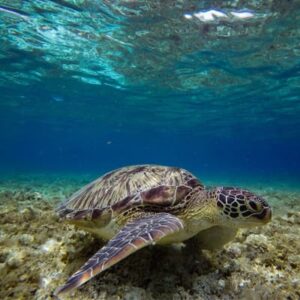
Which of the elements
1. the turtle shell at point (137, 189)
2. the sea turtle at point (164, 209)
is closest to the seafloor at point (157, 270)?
the sea turtle at point (164, 209)

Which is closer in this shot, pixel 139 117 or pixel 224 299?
pixel 224 299

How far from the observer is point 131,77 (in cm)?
1880

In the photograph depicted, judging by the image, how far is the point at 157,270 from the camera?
2.92m

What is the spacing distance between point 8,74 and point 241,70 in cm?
1633

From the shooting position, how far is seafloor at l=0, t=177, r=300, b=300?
2660mm

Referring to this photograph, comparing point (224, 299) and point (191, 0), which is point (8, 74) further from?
point (224, 299)

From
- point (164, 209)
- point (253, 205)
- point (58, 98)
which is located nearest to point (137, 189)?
point (164, 209)

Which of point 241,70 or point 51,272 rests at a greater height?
point 241,70

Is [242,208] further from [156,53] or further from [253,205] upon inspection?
[156,53]

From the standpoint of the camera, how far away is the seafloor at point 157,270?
8.73 ft

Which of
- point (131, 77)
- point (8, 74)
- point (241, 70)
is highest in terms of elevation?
point (241, 70)

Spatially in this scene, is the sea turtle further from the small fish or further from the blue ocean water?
the small fish

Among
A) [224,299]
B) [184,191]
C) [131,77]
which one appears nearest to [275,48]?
[131,77]

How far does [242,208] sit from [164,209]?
36.0 inches
